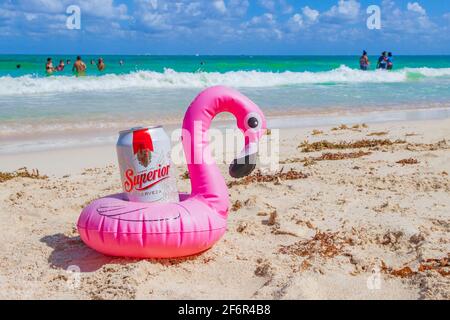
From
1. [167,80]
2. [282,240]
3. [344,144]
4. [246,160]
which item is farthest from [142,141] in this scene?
[167,80]

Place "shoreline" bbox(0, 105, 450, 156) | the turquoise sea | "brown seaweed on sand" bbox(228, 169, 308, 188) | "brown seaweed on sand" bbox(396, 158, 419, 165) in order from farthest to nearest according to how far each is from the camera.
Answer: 1. the turquoise sea
2. "shoreline" bbox(0, 105, 450, 156)
3. "brown seaweed on sand" bbox(396, 158, 419, 165)
4. "brown seaweed on sand" bbox(228, 169, 308, 188)

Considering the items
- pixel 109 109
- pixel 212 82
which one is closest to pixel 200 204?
pixel 109 109

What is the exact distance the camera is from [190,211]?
3.42m

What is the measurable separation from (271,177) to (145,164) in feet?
7.61

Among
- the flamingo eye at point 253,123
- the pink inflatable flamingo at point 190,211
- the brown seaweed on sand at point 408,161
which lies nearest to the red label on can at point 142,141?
the pink inflatable flamingo at point 190,211

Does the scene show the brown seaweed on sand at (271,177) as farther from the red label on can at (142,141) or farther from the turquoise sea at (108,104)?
the turquoise sea at (108,104)

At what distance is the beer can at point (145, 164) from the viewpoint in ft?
10.9

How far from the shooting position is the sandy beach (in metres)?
3.04

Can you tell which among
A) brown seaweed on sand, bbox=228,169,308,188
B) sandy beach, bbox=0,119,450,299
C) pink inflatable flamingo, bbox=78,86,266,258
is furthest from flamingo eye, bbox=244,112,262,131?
brown seaweed on sand, bbox=228,169,308,188

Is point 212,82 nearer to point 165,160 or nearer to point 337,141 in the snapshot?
point 337,141

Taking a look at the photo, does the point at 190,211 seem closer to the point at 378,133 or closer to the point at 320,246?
the point at 320,246

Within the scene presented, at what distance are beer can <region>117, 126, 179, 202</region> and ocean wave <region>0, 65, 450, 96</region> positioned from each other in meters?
15.2

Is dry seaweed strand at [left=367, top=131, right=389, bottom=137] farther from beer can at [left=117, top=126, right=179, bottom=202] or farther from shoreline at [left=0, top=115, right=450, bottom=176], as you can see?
beer can at [left=117, top=126, right=179, bottom=202]

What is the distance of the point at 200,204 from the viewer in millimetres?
3537
